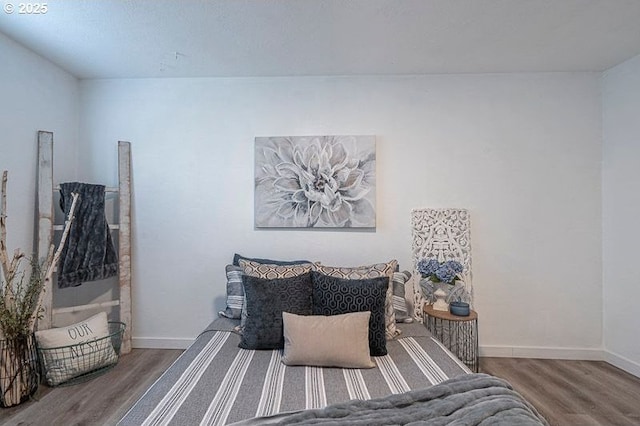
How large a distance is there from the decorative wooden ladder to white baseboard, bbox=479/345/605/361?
3.24 m

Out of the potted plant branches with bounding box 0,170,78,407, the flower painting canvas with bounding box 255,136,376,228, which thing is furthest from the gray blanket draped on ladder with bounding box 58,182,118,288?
the flower painting canvas with bounding box 255,136,376,228

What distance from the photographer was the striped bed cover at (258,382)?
124cm

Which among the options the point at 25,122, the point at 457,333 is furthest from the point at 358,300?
the point at 25,122

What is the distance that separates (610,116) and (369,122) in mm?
2049

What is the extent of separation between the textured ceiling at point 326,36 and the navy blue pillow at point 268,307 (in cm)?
167

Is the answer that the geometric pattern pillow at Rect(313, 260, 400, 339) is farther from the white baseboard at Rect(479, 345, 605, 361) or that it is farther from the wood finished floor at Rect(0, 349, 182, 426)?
the wood finished floor at Rect(0, 349, 182, 426)

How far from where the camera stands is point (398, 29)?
2.06m

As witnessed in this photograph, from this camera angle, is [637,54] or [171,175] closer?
[637,54]

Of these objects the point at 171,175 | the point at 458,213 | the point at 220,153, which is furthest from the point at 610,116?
the point at 171,175

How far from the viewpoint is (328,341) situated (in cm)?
166

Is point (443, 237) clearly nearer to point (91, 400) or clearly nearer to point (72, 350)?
point (91, 400)

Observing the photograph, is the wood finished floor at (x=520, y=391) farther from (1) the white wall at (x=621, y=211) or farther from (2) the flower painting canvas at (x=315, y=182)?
(2) the flower painting canvas at (x=315, y=182)

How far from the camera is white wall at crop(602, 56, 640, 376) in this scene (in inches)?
96.1

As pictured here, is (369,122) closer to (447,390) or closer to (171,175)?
(171,175)
